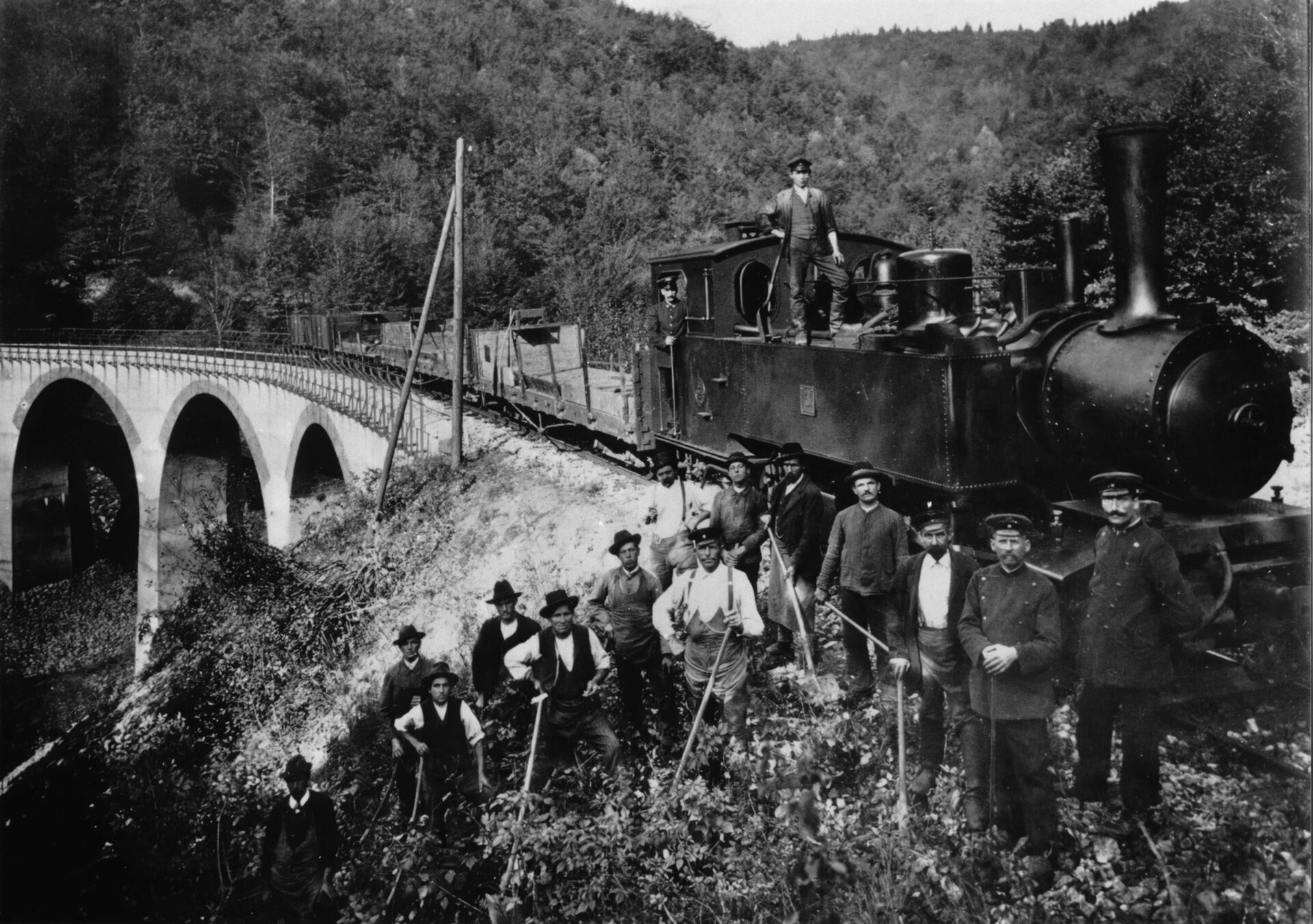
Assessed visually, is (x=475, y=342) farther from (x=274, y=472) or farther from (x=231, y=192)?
(x=231, y=192)

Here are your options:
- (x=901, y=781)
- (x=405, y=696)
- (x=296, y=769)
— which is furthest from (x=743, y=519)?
(x=296, y=769)

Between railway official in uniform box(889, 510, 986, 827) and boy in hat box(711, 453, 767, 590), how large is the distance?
1.80m

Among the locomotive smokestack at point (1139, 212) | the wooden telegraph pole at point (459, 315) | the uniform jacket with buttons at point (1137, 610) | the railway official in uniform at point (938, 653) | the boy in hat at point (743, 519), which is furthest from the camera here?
the wooden telegraph pole at point (459, 315)

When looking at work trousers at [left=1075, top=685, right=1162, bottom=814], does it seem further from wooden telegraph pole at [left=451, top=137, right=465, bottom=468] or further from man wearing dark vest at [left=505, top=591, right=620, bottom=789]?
wooden telegraph pole at [left=451, top=137, right=465, bottom=468]

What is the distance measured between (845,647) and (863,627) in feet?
1.42

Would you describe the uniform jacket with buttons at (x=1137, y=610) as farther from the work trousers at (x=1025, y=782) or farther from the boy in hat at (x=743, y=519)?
the boy in hat at (x=743, y=519)

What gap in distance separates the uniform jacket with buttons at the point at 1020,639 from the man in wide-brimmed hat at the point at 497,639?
2.81 m

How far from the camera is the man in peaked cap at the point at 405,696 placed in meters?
5.57

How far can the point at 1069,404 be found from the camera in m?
5.29

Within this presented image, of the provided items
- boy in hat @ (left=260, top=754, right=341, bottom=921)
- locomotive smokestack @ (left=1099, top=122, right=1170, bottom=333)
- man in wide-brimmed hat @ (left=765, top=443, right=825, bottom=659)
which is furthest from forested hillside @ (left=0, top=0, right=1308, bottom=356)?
boy in hat @ (left=260, top=754, right=341, bottom=921)

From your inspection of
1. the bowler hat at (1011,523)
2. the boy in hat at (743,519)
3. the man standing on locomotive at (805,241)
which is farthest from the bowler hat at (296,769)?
the man standing on locomotive at (805,241)

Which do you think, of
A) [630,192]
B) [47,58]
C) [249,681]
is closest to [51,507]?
[47,58]

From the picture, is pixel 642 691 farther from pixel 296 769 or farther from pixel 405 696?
pixel 296 769

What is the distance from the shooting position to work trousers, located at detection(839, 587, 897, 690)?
5.32 m
